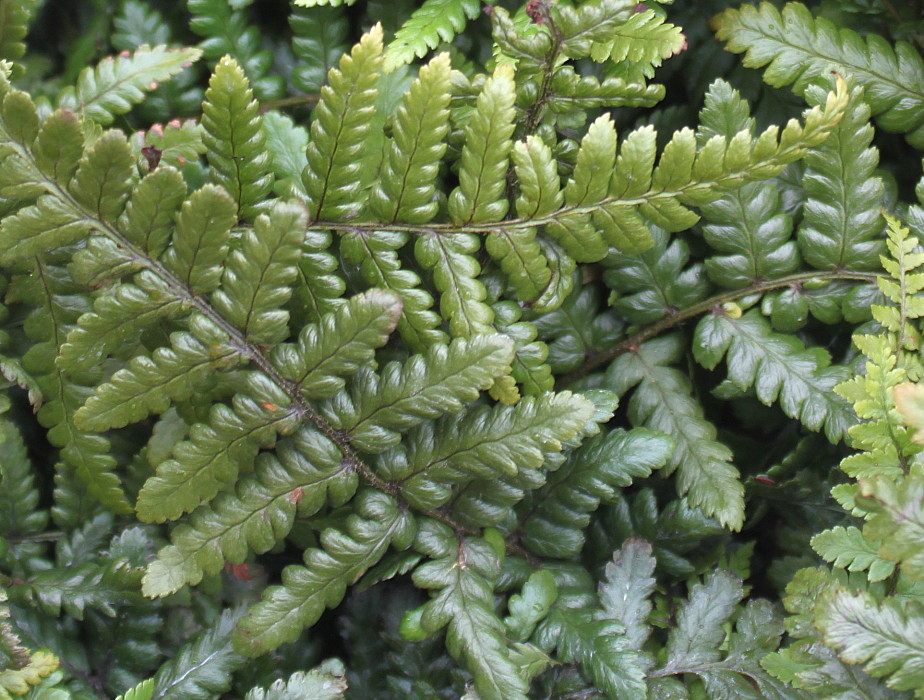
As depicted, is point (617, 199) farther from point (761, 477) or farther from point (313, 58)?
point (313, 58)

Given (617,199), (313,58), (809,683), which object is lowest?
(809,683)

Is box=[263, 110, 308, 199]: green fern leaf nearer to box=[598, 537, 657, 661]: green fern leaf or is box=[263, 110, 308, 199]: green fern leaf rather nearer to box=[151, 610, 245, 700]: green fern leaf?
box=[151, 610, 245, 700]: green fern leaf

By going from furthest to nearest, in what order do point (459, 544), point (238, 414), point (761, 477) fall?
1. point (761, 477)
2. point (459, 544)
3. point (238, 414)

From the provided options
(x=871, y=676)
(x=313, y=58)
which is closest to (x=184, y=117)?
(x=313, y=58)

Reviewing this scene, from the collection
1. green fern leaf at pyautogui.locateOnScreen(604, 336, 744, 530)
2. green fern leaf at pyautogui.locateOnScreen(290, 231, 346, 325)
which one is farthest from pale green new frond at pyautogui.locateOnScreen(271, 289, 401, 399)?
green fern leaf at pyautogui.locateOnScreen(604, 336, 744, 530)

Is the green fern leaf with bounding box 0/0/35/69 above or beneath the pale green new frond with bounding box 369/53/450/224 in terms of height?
above

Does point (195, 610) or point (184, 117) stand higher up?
point (184, 117)
